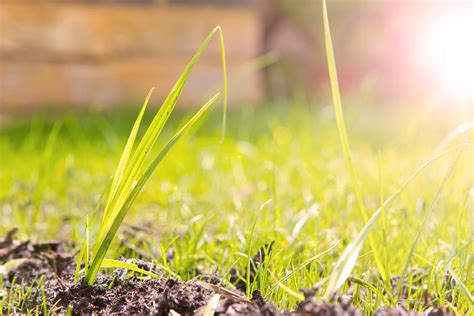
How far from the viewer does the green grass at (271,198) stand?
137cm

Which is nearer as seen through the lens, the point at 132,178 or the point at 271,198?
the point at 132,178

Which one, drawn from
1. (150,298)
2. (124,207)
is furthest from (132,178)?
(150,298)

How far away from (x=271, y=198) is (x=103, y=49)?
3814 mm

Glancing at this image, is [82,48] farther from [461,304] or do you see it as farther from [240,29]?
[461,304]

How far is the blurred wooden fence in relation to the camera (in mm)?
4789

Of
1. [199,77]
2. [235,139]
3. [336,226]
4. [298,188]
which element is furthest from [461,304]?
[199,77]

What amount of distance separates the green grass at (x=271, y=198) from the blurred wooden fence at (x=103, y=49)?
41 cm

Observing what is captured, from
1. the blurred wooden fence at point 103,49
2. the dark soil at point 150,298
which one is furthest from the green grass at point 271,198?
the blurred wooden fence at point 103,49

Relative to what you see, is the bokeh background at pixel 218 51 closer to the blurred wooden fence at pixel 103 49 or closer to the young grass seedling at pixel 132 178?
the blurred wooden fence at pixel 103 49

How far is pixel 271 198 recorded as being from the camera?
1359 millimetres

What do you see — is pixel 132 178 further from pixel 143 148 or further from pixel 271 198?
pixel 271 198

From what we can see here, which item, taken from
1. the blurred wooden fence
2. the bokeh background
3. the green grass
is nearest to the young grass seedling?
the green grass

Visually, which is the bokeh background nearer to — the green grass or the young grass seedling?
the green grass

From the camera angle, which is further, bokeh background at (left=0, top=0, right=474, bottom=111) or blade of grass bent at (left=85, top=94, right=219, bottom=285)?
bokeh background at (left=0, top=0, right=474, bottom=111)
